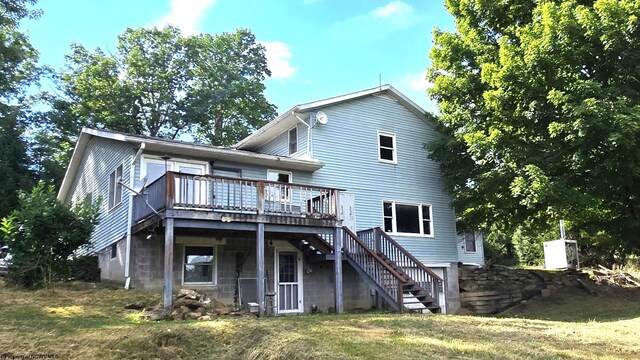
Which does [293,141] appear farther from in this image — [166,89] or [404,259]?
[166,89]

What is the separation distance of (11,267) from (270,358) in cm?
1013

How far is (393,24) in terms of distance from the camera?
20.3 metres

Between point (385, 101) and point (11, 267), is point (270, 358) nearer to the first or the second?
point (11, 267)

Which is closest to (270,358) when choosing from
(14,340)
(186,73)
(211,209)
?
(14,340)

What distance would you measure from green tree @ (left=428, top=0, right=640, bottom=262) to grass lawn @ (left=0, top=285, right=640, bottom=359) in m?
5.31

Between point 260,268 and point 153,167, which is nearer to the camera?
point 260,268

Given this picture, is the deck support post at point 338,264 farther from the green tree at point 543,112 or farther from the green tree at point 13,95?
the green tree at point 13,95

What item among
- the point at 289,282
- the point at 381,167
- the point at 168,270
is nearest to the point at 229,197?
the point at 168,270

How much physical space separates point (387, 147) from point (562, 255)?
989cm

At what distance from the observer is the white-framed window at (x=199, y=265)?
14648 mm

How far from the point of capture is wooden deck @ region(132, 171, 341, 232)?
Result: 12203 millimetres

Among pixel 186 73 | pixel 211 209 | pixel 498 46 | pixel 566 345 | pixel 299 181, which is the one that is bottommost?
pixel 566 345

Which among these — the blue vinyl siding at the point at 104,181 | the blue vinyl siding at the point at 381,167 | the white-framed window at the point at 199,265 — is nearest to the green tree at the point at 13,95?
the blue vinyl siding at the point at 104,181

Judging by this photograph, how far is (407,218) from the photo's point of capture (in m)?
19.3
